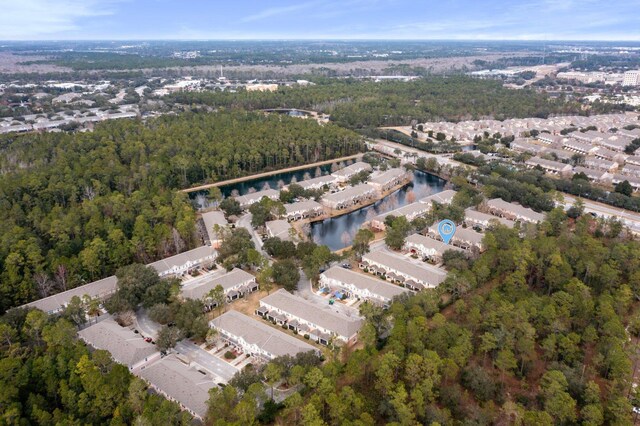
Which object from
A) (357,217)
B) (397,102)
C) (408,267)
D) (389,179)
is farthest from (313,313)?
(397,102)

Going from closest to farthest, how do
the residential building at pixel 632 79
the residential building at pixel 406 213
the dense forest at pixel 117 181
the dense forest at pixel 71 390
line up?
the dense forest at pixel 71 390, the dense forest at pixel 117 181, the residential building at pixel 406 213, the residential building at pixel 632 79

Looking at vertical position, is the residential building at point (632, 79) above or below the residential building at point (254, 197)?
above

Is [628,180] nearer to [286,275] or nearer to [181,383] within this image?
[286,275]

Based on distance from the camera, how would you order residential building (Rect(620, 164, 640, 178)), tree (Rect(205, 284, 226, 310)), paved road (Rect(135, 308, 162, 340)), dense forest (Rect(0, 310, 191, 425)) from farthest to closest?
residential building (Rect(620, 164, 640, 178)) < tree (Rect(205, 284, 226, 310)) < paved road (Rect(135, 308, 162, 340)) < dense forest (Rect(0, 310, 191, 425))

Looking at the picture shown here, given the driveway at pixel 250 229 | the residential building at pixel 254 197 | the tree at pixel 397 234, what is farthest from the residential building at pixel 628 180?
the driveway at pixel 250 229

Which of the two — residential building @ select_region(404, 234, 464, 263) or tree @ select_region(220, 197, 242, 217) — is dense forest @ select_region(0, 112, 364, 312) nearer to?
tree @ select_region(220, 197, 242, 217)

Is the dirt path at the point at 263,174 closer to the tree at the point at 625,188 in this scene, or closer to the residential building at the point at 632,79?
the tree at the point at 625,188

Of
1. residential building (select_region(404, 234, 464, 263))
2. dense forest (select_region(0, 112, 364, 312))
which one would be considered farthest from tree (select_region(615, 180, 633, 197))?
dense forest (select_region(0, 112, 364, 312))
